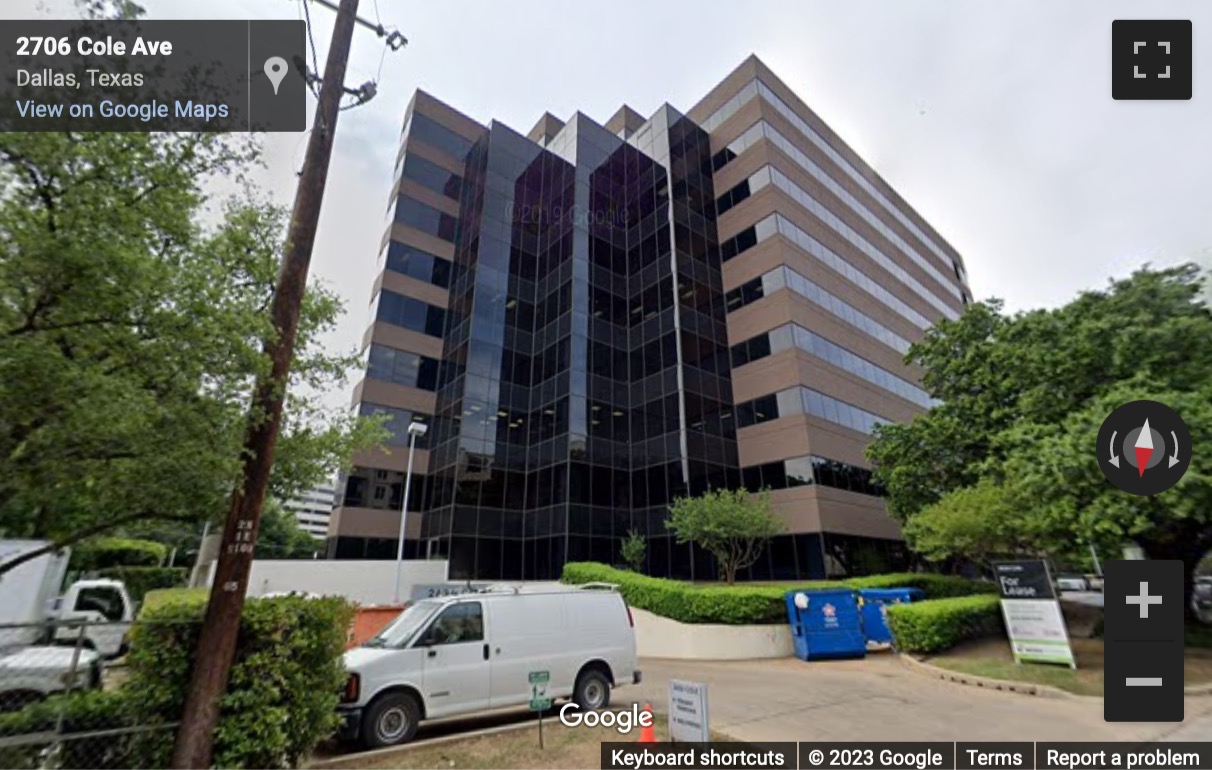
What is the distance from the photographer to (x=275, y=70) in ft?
19.7

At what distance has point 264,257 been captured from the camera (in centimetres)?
610

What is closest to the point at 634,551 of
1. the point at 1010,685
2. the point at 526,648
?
the point at 1010,685

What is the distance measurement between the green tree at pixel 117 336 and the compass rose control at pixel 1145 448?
10.3m

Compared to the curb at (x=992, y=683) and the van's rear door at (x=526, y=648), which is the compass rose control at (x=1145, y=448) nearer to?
the curb at (x=992, y=683)

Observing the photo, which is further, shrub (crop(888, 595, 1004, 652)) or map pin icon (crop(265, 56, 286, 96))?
shrub (crop(888, 595, 1004, 652))

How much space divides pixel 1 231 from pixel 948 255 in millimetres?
57388

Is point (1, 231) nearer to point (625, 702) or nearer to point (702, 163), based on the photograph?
point (625, 702)

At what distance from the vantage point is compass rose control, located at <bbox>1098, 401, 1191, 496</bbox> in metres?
7.04

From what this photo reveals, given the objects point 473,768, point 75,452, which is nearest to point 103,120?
point 75,452

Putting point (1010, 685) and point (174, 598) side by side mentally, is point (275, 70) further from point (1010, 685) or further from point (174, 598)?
point (1010, 685)

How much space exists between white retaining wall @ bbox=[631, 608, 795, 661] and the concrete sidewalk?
2249 mm

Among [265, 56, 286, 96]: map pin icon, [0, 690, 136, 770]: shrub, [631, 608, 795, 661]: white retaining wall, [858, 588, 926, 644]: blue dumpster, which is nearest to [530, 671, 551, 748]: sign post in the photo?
[0, 690, 136, 770]: shrub

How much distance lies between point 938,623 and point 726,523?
756 cm

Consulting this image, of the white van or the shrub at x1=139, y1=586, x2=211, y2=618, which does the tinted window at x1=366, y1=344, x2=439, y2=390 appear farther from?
the white van
